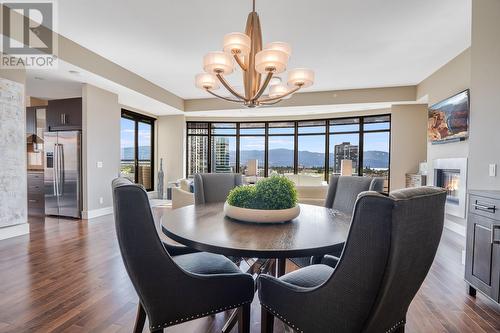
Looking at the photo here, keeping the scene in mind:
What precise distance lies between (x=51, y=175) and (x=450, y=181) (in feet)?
24.3

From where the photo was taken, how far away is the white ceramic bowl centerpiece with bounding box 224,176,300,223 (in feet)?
5.28

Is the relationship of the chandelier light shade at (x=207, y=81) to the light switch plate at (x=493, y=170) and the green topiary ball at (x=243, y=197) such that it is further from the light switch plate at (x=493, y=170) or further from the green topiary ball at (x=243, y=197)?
the light switch plate at (x=493, y=170)

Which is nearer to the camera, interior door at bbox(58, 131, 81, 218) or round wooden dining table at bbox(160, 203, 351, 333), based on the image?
round wooden dining table at bbox(160, 203, 351, 333)

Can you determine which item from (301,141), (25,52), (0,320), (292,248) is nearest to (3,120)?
(25,52)

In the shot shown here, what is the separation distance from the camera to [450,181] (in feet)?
14.6

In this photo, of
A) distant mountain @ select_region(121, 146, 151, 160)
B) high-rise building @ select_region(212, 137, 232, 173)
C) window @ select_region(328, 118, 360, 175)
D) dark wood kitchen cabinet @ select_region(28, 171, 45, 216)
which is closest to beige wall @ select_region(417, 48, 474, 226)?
window @ select_region(328, 118, 360, 175)

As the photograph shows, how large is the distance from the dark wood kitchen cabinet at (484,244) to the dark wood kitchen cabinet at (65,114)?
19.9 ft

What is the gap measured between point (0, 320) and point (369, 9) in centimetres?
451

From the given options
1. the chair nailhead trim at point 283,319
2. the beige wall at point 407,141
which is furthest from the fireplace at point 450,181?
the chair nailhead trim at point 283,319

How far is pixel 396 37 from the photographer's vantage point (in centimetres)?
374

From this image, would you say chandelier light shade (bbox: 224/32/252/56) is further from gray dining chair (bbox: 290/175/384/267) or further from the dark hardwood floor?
the dark hardwood floor

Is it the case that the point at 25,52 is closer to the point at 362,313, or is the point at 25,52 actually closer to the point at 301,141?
the point at 362,313

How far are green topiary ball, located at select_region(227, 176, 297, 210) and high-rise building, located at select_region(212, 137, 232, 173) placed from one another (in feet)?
23.9

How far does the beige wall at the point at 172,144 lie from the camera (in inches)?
316
